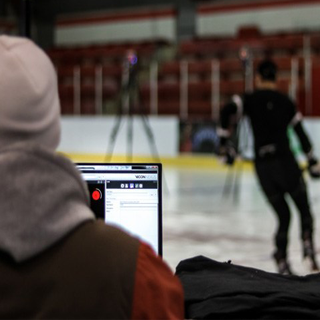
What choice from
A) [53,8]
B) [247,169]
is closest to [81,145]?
[247,169]

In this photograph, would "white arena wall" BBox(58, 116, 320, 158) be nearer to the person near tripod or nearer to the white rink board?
the white rink board

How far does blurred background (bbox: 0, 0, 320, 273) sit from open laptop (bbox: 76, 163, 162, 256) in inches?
126

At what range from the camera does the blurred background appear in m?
7.13

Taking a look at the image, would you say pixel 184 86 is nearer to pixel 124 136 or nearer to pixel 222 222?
pixel 124 136

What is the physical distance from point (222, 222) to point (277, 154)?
237 centimetres

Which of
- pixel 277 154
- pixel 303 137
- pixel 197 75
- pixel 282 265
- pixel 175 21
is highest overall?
pixel 175 21

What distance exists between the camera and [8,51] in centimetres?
96

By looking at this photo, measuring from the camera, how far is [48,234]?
904mm

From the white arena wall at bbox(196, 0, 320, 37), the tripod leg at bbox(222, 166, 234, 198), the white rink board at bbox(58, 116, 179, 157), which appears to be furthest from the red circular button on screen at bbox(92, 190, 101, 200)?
the white arena wall at bbox(196, 0, 320, 37)

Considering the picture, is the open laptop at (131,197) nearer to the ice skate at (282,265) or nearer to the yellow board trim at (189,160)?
the ice skate at (282,265)

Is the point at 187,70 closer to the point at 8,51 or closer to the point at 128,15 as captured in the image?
the point at 128,15

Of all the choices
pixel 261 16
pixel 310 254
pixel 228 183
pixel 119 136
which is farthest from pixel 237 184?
pixel 261 16

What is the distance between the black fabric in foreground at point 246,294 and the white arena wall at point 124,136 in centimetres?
1073

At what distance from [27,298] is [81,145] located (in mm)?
13496
